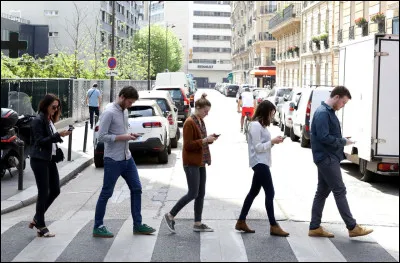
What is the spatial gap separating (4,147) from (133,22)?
320 feet

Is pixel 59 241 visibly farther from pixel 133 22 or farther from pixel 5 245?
pixel 133 22

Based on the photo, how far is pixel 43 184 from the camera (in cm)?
742

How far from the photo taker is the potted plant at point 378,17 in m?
27.8

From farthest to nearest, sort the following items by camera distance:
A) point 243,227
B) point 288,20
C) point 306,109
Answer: point 288,20 < point 306,109 < point 243,227

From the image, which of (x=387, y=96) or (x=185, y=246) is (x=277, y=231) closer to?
(x=185, y=246)

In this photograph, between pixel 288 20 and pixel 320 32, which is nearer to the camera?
pixel 320 32

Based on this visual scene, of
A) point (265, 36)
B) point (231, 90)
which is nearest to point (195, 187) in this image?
point (231, 90)

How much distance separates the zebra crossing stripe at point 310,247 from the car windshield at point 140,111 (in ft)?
24.3

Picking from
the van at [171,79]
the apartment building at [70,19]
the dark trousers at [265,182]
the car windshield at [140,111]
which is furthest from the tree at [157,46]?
the dark trousers at [265,182]

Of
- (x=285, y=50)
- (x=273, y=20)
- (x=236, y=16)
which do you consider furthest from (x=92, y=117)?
(x=236, y=16)

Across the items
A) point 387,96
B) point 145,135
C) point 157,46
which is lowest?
point 145,135

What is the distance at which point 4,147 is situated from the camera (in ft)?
37.6

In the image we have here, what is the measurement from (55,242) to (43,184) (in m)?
0.65

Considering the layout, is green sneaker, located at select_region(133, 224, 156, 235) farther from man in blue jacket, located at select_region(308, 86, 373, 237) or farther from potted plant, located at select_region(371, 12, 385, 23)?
potted plant, located at select_region(371, 12, 385, 23)
